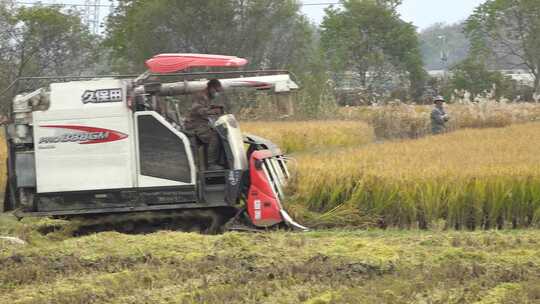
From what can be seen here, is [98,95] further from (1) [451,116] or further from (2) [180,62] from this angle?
(1) [451,116]

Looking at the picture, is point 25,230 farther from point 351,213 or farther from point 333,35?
point 333,35

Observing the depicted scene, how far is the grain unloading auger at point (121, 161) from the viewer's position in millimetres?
12258

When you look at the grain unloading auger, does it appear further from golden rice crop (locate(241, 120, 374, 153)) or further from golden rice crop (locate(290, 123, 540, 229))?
golden rice crop (locate(241, 120, 374, 153))

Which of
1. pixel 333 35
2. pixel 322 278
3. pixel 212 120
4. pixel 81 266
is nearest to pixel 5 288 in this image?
pixel 81 266

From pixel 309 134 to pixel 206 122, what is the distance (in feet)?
41.8

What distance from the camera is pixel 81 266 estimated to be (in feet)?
30.8

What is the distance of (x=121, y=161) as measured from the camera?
1230cm

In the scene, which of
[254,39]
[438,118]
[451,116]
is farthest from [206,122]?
[254,39]

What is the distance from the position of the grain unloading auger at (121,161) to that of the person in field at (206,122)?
0.45 ft

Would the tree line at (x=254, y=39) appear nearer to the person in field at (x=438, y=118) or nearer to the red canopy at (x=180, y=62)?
the person in field at (x=438, y=118)

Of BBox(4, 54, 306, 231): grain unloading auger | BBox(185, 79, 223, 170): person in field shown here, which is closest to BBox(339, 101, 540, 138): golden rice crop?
BBox(185, 79, 223, 170): person in field

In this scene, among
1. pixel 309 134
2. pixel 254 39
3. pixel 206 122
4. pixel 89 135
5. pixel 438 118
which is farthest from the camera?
pixel 254 39

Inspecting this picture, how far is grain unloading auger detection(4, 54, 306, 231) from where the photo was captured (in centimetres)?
1226

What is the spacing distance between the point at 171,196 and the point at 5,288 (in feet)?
12.8
